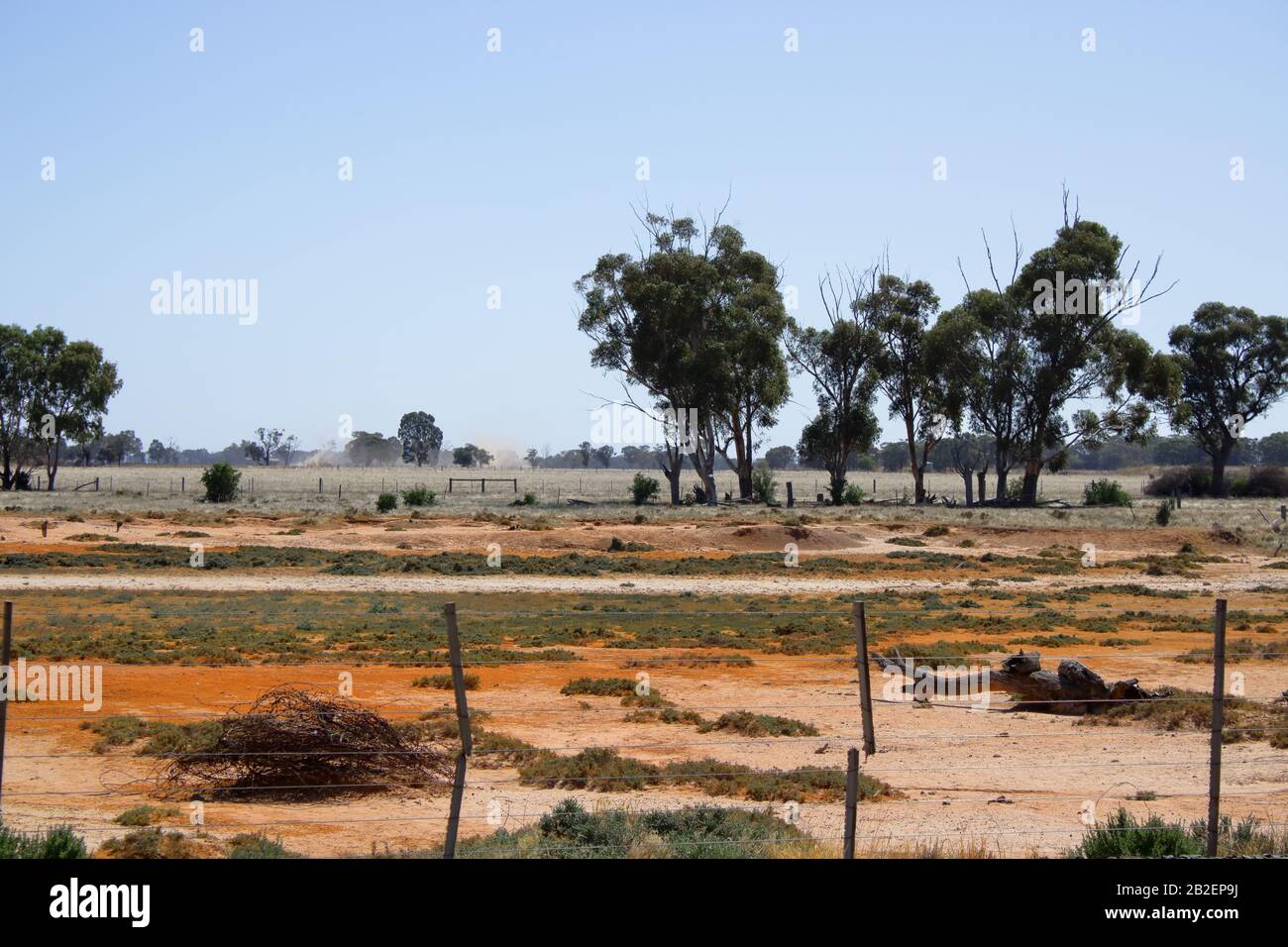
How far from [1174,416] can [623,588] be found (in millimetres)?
58848

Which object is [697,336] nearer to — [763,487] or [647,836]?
[763,487]

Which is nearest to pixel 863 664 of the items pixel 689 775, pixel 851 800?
pixel 851 800

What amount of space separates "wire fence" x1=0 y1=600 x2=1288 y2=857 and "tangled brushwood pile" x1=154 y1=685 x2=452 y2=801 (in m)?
0.07

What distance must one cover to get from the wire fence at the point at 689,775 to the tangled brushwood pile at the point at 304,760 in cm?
7

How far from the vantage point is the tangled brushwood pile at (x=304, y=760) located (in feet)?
39.5

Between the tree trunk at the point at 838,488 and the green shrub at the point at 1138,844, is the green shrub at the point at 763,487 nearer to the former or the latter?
the tree trunk at the point at 838,488

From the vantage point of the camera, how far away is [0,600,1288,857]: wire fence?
923cm

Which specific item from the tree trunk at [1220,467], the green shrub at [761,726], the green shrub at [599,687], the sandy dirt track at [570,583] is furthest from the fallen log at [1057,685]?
the tree trunk at [1220,467]

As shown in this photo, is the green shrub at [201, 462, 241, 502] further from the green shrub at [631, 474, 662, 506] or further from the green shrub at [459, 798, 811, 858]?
the green shrub at [459, 798, 811, 858]

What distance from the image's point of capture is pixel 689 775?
36.5 ft

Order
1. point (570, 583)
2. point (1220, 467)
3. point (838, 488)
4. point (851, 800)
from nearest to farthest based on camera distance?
point (851, 800)
point (570, 583)
point (838, 488)
point (1220, 467)

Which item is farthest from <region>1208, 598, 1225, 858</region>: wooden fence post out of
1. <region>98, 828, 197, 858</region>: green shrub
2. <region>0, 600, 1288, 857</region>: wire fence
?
<region>98, 828, 197, 858</region>: green shrub

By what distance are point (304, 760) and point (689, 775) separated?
161 inches

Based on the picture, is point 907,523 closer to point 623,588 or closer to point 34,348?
point 623,588
